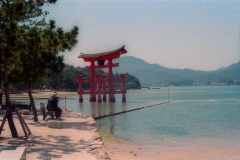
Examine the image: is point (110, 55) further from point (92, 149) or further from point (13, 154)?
point (13, 154)

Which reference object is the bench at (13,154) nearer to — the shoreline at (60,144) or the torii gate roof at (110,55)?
the shoreline at (60,144)

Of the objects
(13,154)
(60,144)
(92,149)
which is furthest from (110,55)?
(13,154)

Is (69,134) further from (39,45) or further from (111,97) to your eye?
(111,97)

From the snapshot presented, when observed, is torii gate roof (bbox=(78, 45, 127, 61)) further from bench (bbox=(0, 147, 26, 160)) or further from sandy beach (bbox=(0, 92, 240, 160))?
bench (bbox=(0, 147, 26, 160))

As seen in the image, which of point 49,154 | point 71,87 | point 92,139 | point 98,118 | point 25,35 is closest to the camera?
point 49,154

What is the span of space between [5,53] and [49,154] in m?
3.52

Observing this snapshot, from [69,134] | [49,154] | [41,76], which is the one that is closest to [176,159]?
[69,134]

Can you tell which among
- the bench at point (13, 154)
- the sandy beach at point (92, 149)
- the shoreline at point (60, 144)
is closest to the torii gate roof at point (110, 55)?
the sandy beach at point (92, 149)

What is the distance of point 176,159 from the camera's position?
→ 6980mm

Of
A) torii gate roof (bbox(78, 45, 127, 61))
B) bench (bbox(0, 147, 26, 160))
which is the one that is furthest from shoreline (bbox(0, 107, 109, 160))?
torii gate roof (bbox(78, 45, 127, 61))

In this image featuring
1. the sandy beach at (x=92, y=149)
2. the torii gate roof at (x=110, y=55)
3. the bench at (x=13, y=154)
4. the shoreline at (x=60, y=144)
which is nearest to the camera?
the bench at (x=13, y=154)

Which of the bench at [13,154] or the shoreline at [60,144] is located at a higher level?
the bench at [13,154]

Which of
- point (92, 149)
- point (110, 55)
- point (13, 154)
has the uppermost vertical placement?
point (110, 55)

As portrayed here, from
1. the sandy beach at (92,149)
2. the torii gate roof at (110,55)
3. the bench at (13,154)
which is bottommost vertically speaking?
the sandy beach at (92,149)
